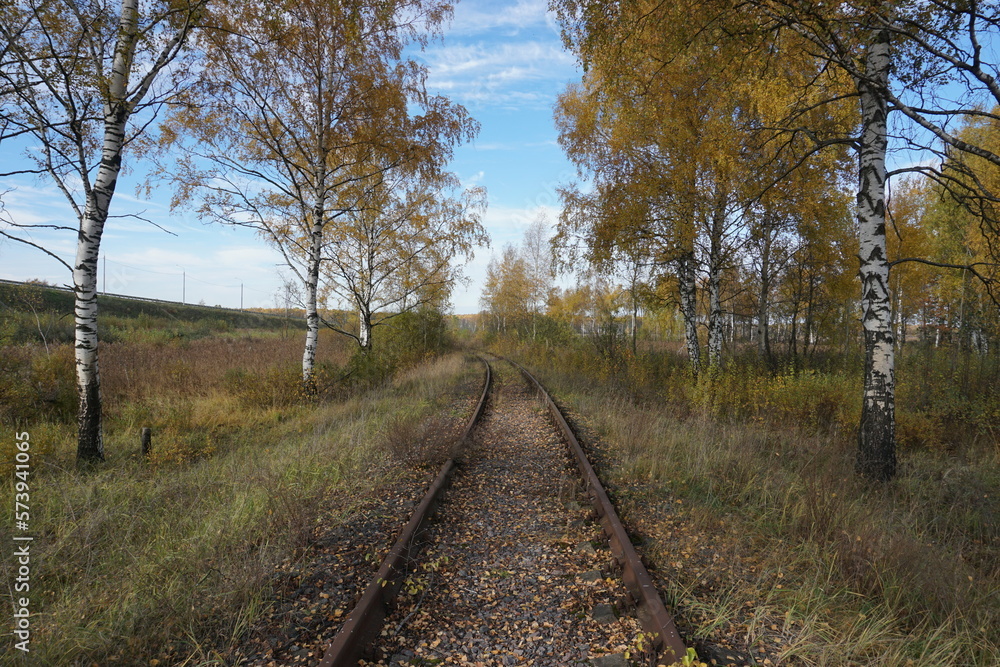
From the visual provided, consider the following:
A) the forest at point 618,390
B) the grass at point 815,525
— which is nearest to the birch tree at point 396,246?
the forest at point 618,390

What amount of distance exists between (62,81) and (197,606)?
6.65 m

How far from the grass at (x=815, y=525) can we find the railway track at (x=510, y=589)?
308 millimetres

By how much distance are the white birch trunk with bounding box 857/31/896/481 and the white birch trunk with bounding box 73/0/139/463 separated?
30.3 feet

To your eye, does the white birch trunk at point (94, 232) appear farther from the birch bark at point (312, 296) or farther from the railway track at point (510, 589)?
the railway track at point (510, 589)

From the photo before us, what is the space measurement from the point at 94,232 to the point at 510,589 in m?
6.63

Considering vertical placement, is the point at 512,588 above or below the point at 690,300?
below

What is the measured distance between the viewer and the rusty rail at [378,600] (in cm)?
223

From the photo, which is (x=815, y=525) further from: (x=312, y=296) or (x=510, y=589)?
(x=312, y=296)

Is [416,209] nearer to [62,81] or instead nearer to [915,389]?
[62,81]

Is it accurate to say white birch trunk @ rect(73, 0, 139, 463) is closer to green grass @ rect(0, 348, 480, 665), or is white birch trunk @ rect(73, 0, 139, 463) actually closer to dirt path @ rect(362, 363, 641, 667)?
green grass @ rect(0, 348, 480, 665)

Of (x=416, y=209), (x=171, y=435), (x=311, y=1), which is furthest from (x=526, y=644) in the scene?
(x=416, y=209)

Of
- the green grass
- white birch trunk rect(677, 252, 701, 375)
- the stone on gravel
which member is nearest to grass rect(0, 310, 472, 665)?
the green grass

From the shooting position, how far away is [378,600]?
8.84ft

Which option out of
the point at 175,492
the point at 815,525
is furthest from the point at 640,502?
the point at 175,492
